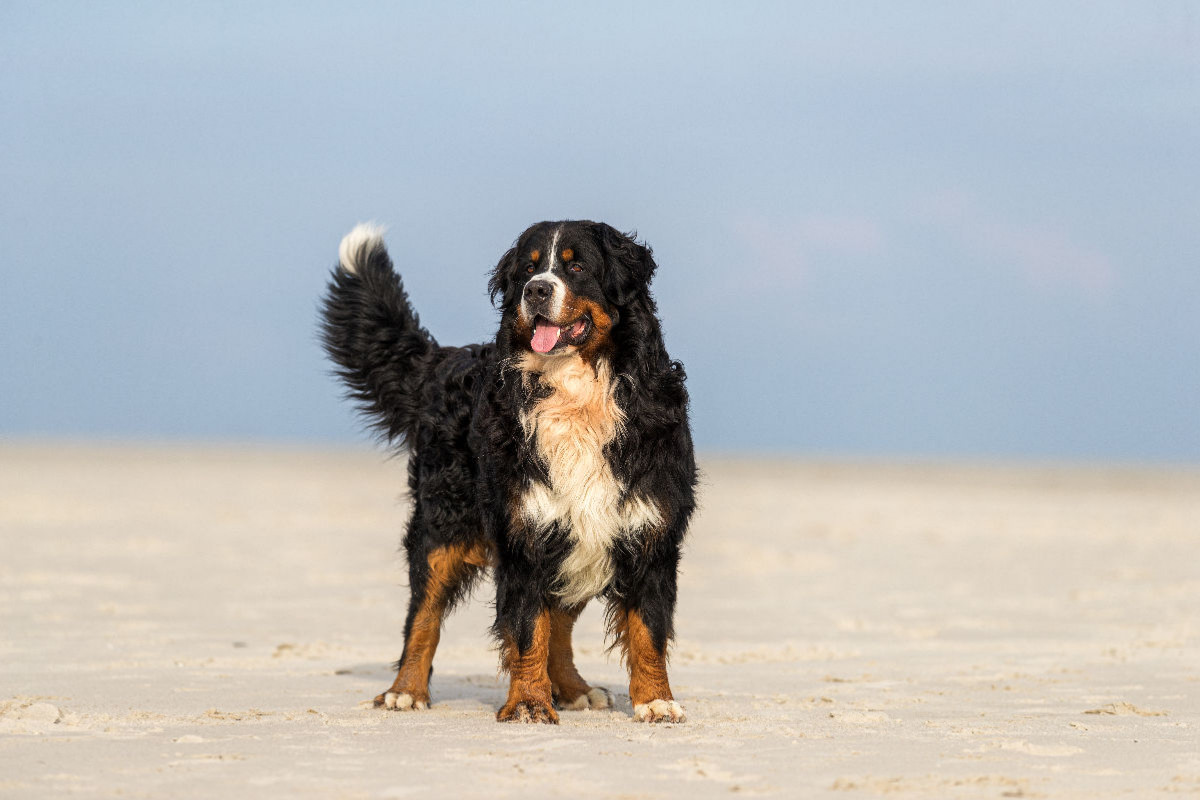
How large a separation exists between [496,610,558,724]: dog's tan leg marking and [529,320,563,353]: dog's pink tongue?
43.6 inches

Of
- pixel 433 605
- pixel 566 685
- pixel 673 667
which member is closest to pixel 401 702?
pixel 433 605

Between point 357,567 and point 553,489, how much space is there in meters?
8.34

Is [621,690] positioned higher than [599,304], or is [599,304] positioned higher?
[599,304]

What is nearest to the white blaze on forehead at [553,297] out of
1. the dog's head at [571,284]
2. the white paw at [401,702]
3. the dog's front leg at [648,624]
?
the dog's head at [571,284]

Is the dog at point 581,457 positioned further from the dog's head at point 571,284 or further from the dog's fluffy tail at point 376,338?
the dog's fluffy tail at point 376,338

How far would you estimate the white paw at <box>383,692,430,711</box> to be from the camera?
6.38 m

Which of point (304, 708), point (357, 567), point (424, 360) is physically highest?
point (424, 360)

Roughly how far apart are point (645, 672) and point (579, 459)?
0.94 meters

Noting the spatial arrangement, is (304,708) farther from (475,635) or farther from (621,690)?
(475,635)

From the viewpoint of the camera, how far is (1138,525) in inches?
800

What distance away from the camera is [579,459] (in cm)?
584

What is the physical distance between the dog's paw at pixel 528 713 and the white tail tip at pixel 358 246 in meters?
2.85

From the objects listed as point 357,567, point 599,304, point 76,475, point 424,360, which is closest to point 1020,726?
point 599,304

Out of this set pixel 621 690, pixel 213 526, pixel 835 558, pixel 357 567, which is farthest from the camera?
pixel 213 526
